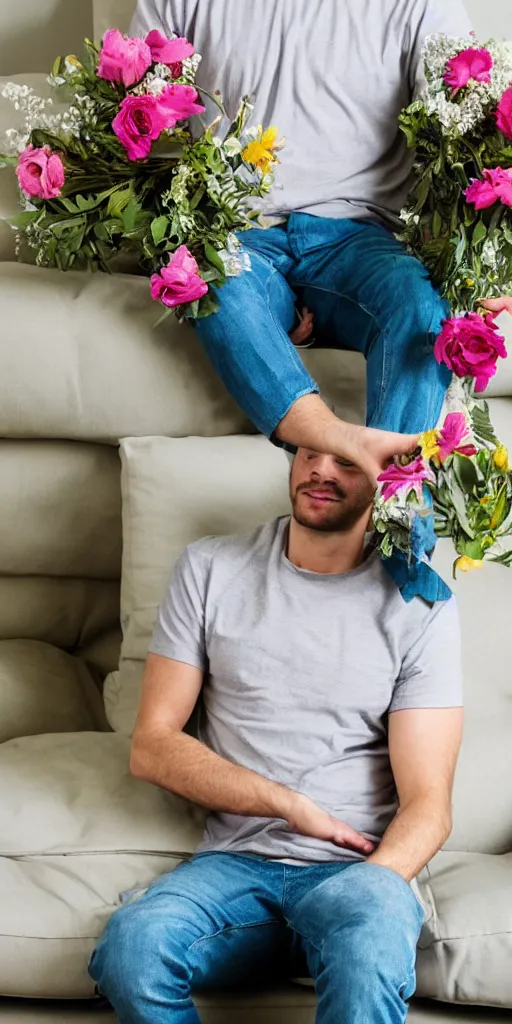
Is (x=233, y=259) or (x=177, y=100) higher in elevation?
(x=177, y=100)

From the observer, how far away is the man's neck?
1.79 m

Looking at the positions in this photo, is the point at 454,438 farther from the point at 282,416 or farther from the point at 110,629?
the point at 110,629

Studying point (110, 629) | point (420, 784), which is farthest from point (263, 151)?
point (420, 784)

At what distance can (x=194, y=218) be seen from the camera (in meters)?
2.05

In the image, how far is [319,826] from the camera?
5.25 ft

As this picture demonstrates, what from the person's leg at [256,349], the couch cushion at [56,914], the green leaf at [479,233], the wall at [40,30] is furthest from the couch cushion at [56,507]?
the wall at [40,30]

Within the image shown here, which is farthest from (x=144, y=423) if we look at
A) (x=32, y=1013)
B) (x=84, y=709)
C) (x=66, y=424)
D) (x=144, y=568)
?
(x=32, y=1013)

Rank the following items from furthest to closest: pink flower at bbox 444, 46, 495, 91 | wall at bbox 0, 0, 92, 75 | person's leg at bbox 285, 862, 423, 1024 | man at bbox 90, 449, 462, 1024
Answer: wall at bbox 0, 0, 92, 75 → pink flower at bbox 444, 46, 495, 91 → man at bbox 90, 449, 462, 1024 → person's leg at bbox 285, 862, 423, 1024

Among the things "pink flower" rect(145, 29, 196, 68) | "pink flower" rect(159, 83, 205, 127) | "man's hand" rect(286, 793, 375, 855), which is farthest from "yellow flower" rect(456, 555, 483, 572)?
"pink flower" rect(145, 29, 196, 68)

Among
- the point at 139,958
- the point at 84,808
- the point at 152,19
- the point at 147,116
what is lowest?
the point at 84,808

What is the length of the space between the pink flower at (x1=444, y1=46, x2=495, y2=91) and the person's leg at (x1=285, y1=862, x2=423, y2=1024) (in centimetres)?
133

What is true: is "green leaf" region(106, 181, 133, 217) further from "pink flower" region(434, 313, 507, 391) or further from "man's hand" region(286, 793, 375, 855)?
"man's hand" region(286, 793, 375, 855)

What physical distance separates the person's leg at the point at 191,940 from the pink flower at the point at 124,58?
1307 mm

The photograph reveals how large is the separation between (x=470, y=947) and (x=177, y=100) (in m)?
1.45
